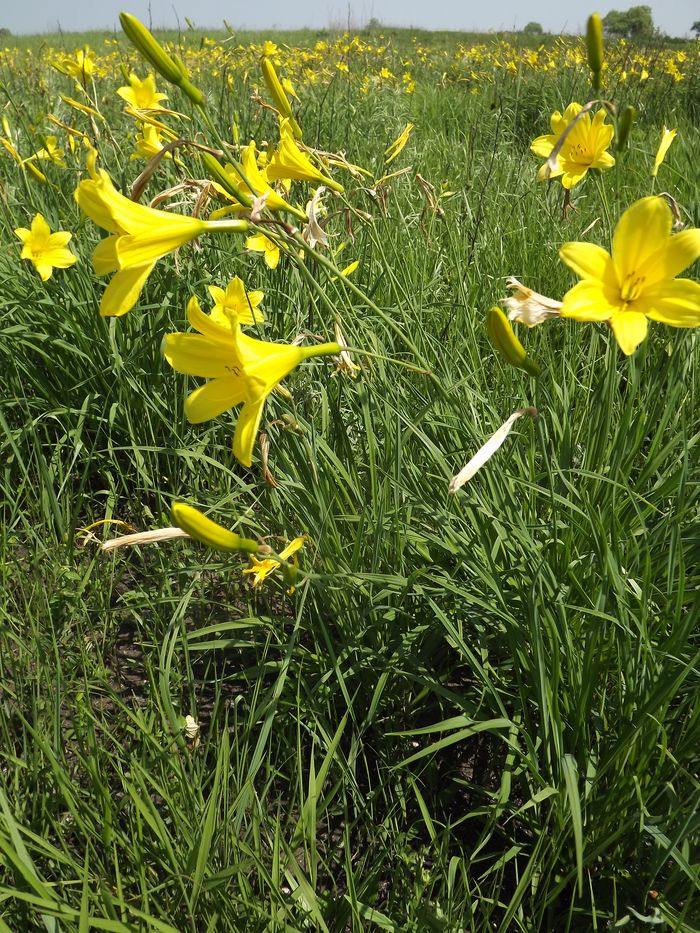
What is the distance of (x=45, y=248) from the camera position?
220cm

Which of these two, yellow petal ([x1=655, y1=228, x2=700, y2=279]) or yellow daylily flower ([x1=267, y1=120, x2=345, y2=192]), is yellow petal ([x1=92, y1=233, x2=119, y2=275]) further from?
yellow petal ([x1=655, y1=228, x2=700, y2=279])

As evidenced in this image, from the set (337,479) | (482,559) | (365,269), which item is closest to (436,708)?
(482,559)

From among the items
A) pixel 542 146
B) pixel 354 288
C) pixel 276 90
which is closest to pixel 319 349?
pixel 354 288

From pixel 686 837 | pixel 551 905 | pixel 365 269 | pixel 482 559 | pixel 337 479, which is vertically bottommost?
pixel 551 905

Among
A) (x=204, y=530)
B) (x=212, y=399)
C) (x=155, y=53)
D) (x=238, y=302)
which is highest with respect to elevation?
(x=155, y=53)

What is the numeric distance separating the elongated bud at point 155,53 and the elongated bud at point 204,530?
1.96 feet

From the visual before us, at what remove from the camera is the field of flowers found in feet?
3.26

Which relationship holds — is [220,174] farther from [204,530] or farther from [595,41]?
[595,41]

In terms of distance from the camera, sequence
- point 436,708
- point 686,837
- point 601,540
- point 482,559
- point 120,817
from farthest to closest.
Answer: point 436,708, point 482,559, point 120,817, point 601,540, point 686,837

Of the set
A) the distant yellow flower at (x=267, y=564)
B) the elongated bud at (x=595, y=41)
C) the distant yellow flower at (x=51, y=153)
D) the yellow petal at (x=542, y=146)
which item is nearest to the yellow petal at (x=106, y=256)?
the distant yellow flower at (x=267, y=564)

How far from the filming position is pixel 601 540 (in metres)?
Result: 1.08

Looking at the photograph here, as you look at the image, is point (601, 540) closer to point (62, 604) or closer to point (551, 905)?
point (551, 905)

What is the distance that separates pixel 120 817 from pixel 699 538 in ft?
3.95

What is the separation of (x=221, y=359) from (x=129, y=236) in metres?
0.22
